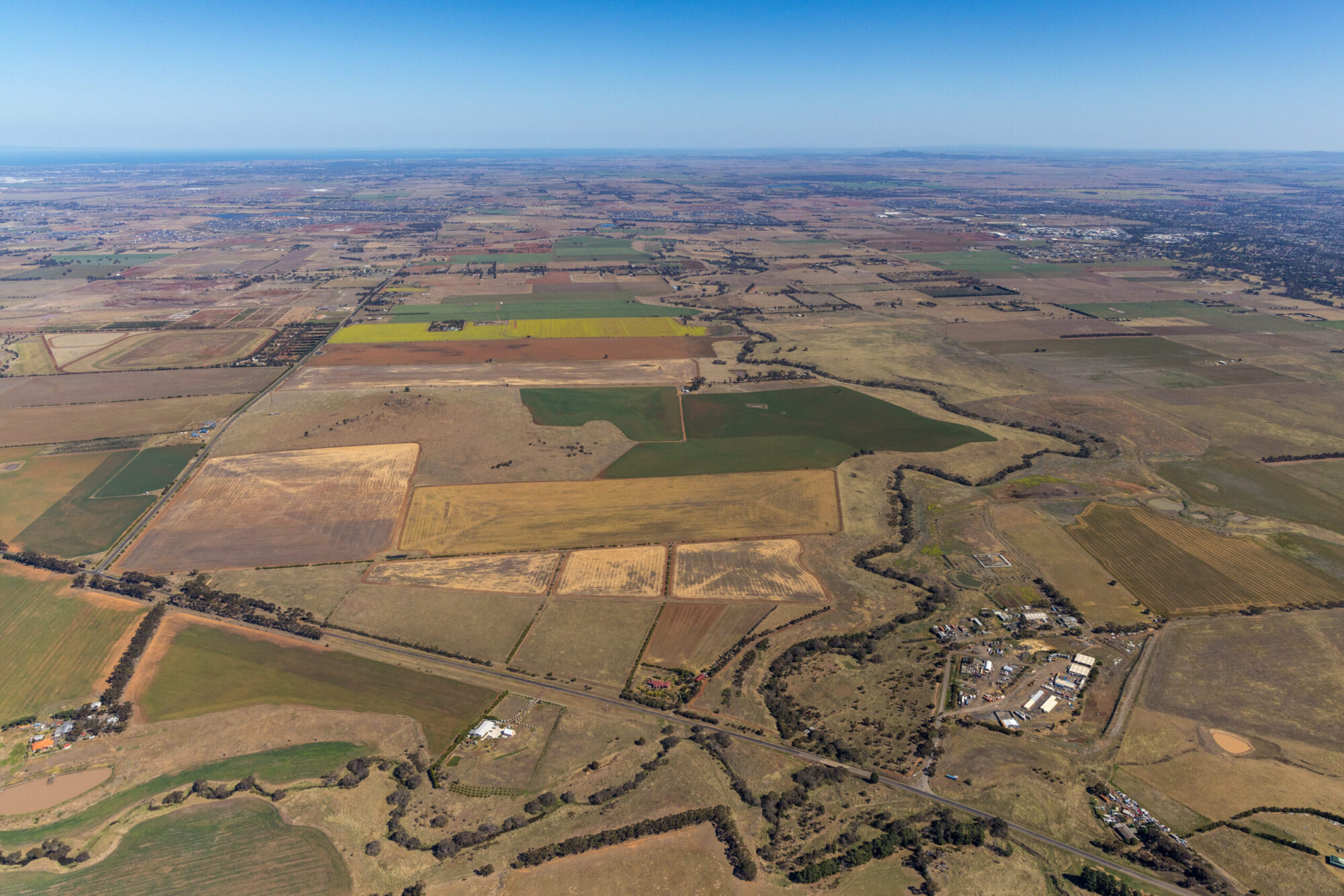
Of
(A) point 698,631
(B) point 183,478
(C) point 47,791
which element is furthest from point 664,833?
(B) point 183,478

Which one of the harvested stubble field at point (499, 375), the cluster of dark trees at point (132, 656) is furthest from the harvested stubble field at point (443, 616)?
the harvested stubble field at point (499, 375)

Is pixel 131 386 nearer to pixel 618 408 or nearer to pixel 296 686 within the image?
pixel 618 408

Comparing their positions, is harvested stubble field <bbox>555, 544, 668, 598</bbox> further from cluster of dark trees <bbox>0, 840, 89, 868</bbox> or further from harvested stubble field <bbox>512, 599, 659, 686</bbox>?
cluster of dark trees <bbox>0, 840, 89, 868</bbox>

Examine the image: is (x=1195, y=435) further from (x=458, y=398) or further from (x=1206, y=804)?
(x=458, y=398)

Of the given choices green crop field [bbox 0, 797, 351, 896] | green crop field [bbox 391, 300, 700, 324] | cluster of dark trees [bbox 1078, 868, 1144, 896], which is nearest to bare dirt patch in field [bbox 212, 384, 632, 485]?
green crop field [bbox 0, 797, 351, 896]

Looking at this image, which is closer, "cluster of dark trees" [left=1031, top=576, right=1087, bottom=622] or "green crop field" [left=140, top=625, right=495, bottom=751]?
"green crop field" [left=140, top=625, right=495, bottom=751]

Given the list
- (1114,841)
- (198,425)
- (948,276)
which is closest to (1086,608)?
(1114,841)
